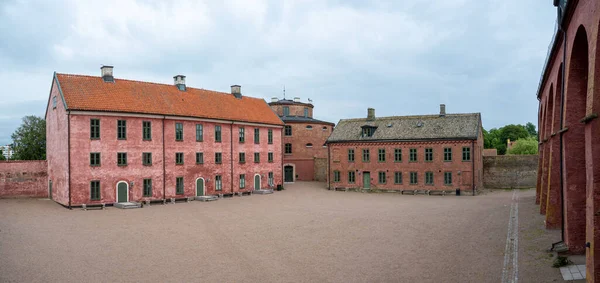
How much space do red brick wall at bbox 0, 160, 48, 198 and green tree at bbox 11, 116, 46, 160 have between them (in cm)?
2252

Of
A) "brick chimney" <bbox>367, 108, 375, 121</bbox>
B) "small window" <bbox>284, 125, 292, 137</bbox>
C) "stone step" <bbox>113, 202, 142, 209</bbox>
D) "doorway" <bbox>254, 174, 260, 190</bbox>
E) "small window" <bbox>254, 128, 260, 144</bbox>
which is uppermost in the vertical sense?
"brick chimney" <bbox>367, 108, 375, 121</bbox>

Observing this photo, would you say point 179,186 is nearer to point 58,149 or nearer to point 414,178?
point 58,149

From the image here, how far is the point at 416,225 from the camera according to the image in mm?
21969

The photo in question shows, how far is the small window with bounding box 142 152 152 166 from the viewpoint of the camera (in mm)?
32878

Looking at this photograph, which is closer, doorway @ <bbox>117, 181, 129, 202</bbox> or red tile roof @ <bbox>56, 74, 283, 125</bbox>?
red tile roof @ <bbox>56, 74, 283, 125</bbox>

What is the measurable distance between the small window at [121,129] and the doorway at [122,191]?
11.6 feet

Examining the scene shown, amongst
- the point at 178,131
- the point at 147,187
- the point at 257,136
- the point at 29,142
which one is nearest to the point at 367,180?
the point at 257,136

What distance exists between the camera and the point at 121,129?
31.7 metres

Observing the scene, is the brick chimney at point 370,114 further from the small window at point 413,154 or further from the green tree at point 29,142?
the green tree at point 29,142

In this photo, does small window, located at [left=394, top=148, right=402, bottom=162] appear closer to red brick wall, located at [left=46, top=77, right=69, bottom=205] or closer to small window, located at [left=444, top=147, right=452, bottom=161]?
small window, located at [left=444, top=147, right=452, bottom=161]

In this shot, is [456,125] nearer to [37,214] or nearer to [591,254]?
[591,254]

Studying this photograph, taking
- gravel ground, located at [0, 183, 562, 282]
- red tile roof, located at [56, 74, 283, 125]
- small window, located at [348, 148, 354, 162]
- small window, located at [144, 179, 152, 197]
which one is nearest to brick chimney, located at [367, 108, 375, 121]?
small window, located at [348, 148, 354, 162]

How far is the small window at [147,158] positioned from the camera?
32.9 metres

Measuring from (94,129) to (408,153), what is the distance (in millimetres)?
28367
